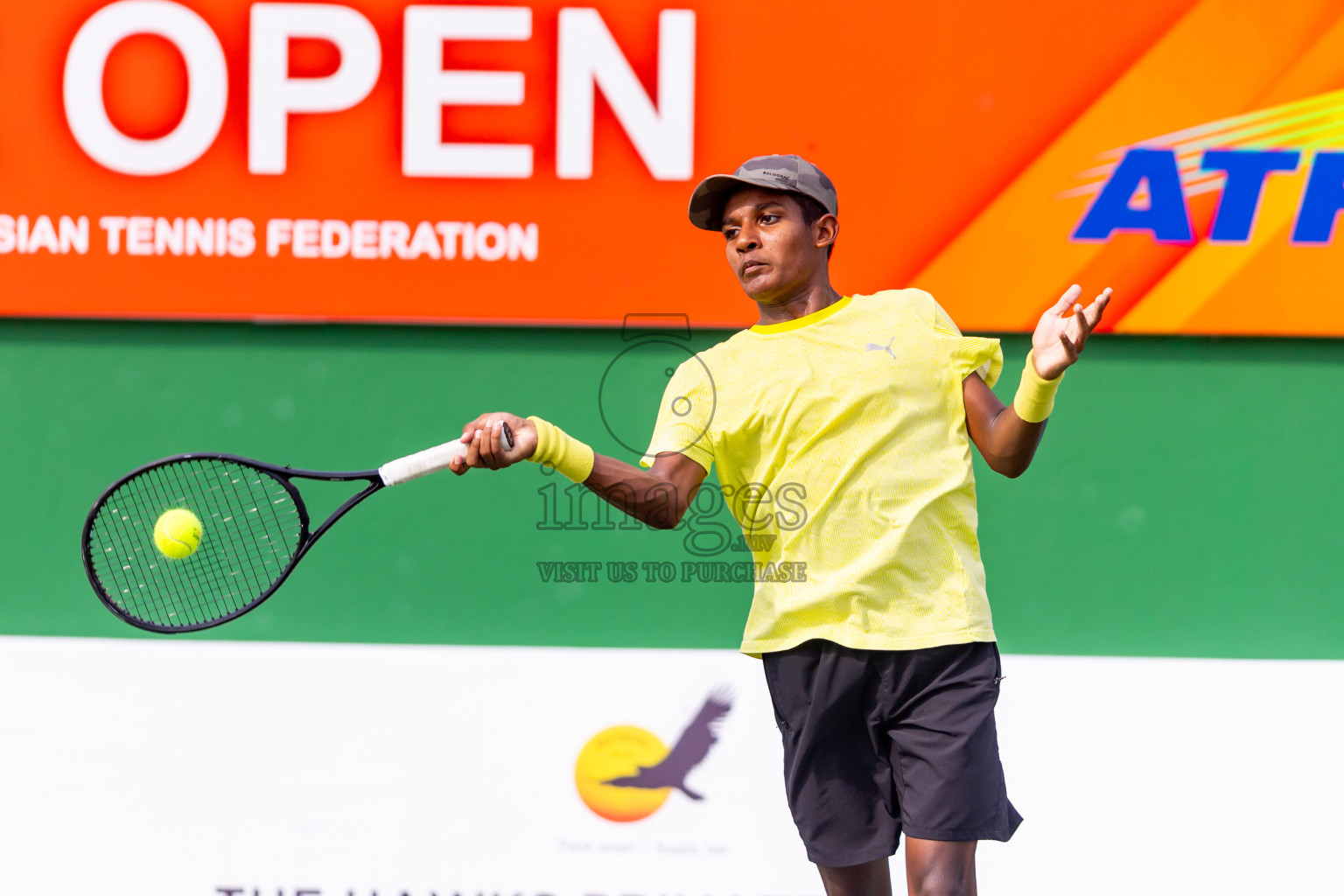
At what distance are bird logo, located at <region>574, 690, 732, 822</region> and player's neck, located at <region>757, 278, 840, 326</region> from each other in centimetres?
134

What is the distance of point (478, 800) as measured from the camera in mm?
3359

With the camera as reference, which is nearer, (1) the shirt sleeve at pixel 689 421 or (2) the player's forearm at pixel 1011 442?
(2) the player's forearm at pixel 1011 442

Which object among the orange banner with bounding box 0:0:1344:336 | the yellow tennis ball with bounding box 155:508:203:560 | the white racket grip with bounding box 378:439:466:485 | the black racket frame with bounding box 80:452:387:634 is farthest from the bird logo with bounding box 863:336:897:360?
the yellow tennis ball with bounding box 155:508:203:560

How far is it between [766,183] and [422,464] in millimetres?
865

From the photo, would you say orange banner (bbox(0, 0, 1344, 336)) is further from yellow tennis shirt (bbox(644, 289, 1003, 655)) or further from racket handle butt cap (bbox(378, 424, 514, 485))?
racket handle butt cap (bbox(378, 424, 514, 485))

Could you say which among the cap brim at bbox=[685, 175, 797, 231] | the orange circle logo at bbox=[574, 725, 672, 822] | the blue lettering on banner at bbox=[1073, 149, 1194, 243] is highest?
the blue lettering on banner at bbox=[1073, 149, 1194, 243]

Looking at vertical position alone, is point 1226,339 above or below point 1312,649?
above

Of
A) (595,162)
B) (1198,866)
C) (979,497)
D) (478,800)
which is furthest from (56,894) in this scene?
(1198,866)

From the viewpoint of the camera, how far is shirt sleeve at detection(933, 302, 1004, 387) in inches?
92.0

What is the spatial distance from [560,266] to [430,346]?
47 centimetres

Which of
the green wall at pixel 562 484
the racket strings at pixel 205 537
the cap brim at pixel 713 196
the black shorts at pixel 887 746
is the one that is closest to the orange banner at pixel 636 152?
the green wall at pixel 562 484

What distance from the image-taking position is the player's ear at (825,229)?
2414mm

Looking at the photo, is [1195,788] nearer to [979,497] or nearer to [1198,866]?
[1198,866]

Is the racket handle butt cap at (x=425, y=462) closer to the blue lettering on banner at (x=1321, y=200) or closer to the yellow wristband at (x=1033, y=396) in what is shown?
the yellow wristband at (x=1033, y=396)
